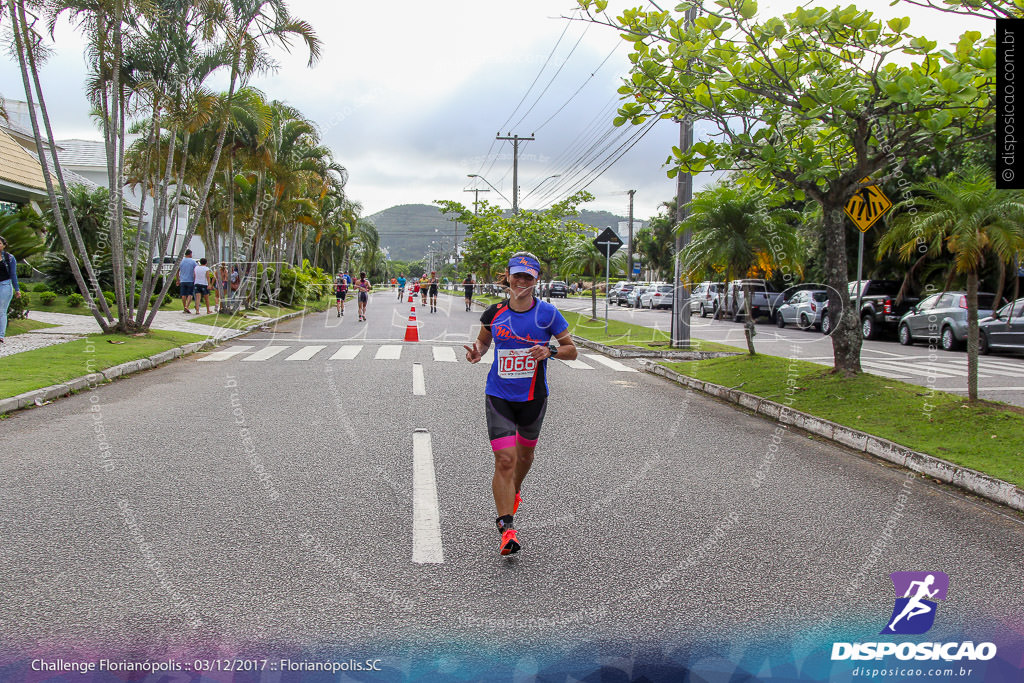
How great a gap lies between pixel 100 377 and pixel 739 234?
36.6ft

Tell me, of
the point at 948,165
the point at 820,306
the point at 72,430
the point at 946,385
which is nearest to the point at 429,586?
the point at 72,430

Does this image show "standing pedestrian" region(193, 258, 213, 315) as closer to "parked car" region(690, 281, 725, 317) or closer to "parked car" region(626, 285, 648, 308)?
"parked car" region(690, 281, 725, 317)

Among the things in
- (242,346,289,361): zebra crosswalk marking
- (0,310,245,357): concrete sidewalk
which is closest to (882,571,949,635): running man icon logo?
(242,346,289,361): zebra crosswalk marking

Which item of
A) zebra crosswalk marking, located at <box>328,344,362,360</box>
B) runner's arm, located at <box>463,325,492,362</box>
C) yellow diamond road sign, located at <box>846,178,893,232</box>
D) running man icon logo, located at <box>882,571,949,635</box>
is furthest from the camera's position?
zebra crosswalk marking, located at <box>328,344,362,360</box>

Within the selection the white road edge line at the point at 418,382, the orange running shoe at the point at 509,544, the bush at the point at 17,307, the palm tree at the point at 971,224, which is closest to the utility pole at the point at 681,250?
the white road edge line at the point at 418,382

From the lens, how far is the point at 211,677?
314 cm

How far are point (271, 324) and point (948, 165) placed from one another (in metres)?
22.8

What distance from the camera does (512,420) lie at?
491 cm

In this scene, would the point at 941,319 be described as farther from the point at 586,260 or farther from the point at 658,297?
the point at 658,297

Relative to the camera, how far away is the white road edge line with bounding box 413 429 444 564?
457cm

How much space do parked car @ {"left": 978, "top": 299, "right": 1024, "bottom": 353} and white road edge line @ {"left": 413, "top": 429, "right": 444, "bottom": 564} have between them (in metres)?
15.2

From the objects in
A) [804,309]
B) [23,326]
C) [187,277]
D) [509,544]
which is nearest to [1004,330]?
[804,309]

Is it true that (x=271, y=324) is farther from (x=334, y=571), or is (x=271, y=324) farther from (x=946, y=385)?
(x=334, y=571)

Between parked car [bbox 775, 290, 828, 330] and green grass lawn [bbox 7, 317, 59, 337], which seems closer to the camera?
green grass lawn [bbox 7, 317, 59, 337]
